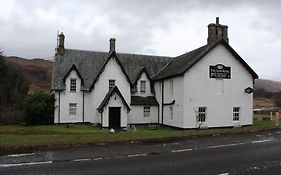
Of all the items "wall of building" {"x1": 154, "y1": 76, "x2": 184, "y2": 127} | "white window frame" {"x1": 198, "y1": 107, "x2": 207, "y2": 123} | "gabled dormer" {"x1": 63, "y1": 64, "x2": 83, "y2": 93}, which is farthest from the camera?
"gabled dormer" {"x1": 63, "y1": 64, "x2": 83, "y2": 93}

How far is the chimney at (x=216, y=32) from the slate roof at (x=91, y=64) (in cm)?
870

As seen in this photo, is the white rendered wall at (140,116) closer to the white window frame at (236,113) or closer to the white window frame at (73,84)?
the white window frame at (73,84)

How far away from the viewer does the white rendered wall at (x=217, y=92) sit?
32.1 m

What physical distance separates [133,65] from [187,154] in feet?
89.2

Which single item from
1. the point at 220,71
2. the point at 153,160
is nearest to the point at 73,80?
the point at 220,71

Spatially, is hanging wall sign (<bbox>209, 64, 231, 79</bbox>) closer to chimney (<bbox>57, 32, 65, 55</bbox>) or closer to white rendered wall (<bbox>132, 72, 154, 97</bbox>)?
white rendered wall (<bbox>132, 72, 154, 97</bbox>)

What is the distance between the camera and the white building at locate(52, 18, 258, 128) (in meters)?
32.5

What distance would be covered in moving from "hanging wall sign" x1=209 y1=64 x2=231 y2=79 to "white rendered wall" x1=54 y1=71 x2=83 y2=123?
14138 millimetres

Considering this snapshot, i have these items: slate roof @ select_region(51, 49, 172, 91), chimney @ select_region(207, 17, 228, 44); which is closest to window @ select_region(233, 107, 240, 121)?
chimney @ select_region(207, 17, 228, 44)

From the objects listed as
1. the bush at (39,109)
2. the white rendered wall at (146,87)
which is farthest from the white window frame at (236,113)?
the bush at (39,109)

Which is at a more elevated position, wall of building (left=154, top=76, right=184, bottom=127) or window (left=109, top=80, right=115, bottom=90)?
window (left=109, top=80, right=115, bottom=90)

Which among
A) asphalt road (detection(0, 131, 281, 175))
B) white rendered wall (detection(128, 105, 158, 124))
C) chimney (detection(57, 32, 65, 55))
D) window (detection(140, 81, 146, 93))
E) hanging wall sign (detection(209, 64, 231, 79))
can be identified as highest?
chimney (detection(57, 32, 65, 55))

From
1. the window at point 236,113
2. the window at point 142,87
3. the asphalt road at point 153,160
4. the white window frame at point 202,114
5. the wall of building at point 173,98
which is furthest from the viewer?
the window at point 142,87

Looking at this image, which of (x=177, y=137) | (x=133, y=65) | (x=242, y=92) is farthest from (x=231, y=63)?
(x=177, y=137)
